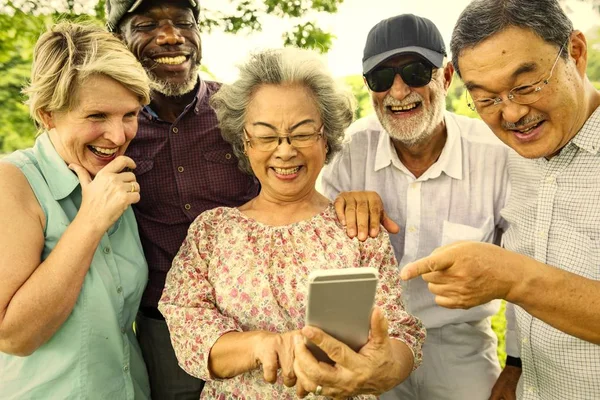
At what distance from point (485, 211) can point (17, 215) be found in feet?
7.86

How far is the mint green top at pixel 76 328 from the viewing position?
7.40 ft

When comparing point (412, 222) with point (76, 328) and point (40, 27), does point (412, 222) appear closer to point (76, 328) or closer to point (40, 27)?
point (76, 328)

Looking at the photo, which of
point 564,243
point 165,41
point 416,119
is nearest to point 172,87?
point 165,41

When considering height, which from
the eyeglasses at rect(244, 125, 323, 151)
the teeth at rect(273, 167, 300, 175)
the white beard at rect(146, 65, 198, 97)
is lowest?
the teeth at rect(273, 167, 300, 175)

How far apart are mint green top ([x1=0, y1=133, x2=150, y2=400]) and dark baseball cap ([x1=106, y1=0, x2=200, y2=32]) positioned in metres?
1.09

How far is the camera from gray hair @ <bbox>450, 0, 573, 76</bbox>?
2.24m

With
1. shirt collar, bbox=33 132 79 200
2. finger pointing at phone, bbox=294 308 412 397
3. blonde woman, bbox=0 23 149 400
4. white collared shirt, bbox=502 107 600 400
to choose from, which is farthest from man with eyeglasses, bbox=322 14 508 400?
Answer: shirt collar, bbox=33 132 79 200

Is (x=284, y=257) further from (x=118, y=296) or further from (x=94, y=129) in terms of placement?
(x=94, y=129)

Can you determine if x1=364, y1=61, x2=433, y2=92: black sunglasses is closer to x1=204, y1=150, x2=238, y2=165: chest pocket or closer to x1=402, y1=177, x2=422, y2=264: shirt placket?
x1=402, y1=177, x2=422, y2=264: shirt placket

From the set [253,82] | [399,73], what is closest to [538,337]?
[399,73]

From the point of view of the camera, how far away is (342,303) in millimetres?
1809

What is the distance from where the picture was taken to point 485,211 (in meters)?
3.13

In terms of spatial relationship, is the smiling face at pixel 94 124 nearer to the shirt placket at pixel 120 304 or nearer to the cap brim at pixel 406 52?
the shirt placket at pixel 120 304

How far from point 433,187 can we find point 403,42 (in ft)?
2.81
